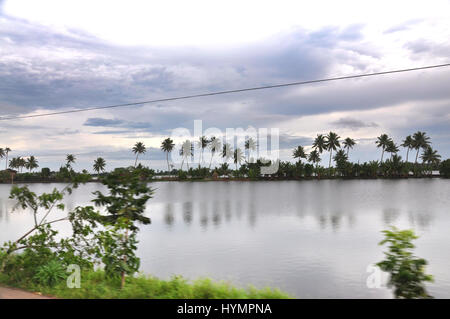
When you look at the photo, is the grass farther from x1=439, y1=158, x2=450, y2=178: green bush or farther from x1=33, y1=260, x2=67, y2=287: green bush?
x1=439, y1=158, x2=450, y2=178: green bush

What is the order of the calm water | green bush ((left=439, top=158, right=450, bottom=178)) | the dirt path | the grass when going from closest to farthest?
1. the grass
2. the dirt path
3. the calm water
4. green bush ((left=439, top=158, right=450, bottom=178))

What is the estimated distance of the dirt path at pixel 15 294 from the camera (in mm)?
6725

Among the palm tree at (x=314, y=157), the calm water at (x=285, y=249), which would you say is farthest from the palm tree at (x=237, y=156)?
the calm water at (x=285, y=249)

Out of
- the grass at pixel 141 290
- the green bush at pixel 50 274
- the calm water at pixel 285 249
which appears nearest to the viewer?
the grass at pixel 141 290

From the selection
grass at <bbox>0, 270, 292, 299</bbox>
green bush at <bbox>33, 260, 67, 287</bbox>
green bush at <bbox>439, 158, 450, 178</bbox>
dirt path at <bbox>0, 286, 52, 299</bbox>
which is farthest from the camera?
green bush at <bbox>439, 158, 450, 178</bbox>

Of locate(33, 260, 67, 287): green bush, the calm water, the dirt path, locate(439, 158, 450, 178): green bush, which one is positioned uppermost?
locate(439, 158, 450, 178): green bush

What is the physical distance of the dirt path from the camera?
6725 millimetres

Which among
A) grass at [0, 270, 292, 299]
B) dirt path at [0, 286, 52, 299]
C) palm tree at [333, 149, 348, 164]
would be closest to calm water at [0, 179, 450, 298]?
grass at [0, 270, 292, 299]

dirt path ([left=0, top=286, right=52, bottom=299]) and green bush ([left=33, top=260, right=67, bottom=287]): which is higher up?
green bush ([left=33, top=260, right=67, bottom=287])

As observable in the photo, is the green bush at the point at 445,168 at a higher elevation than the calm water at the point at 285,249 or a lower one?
higher

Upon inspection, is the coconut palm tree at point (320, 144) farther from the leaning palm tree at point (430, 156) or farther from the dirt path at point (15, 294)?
the dirt path at point (15, 294)

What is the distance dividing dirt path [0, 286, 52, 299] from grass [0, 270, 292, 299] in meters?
0.27

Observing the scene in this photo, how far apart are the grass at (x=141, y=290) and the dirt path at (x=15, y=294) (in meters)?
0.27

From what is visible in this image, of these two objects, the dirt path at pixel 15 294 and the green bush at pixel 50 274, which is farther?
the green bush at pixel 50 274
